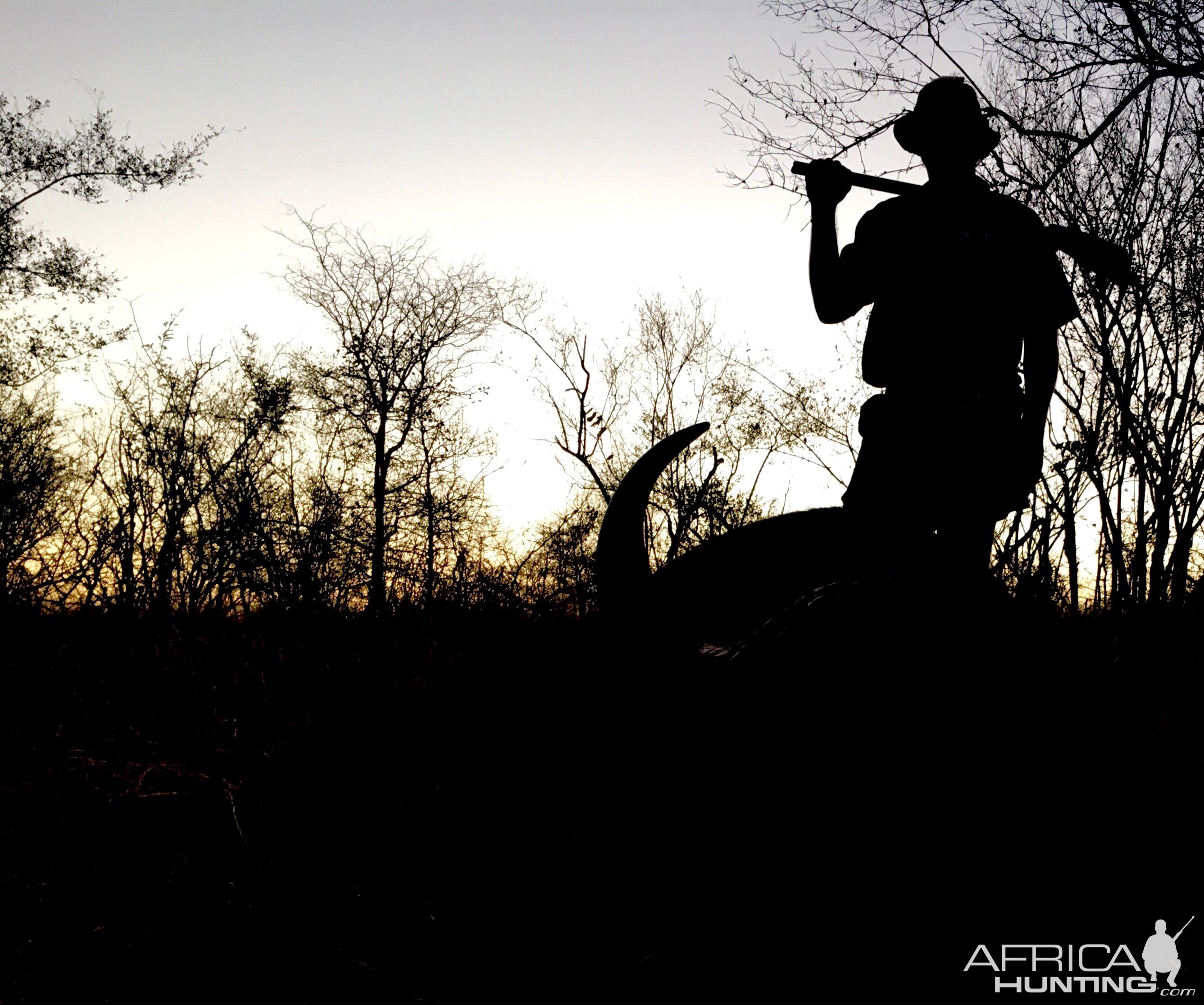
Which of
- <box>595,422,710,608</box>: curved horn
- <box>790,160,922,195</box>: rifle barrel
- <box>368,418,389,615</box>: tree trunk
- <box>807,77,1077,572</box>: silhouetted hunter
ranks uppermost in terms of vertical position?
<box>368,418,389,615</box>: tree trunk

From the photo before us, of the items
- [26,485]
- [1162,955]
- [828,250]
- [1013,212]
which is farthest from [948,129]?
[26,485]

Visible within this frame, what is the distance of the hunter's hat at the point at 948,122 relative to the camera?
2.44m

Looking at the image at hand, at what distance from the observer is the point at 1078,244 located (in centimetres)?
254

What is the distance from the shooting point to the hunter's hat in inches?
95.9

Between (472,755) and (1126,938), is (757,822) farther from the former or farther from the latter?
(472,755)

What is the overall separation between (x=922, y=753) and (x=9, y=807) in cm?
463

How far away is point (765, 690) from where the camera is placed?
5.90ft

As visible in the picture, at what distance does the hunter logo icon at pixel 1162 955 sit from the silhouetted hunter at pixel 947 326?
1.12 metres

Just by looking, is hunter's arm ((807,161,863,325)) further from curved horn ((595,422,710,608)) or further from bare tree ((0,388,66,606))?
bare tree ((0,388,66,606))

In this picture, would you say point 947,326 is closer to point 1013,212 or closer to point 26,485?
point 1013,212

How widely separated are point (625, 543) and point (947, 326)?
1.27m

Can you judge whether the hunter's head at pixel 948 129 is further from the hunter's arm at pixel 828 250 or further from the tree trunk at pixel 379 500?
the tree trunk at pixel 379 500

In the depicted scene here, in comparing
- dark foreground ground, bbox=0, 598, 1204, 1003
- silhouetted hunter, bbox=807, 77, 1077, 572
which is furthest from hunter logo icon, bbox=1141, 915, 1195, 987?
silhouetted hunter, bbox=807, 77, 1077, 572

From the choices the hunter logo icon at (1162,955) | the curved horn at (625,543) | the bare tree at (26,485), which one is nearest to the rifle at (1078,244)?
the curved horn at (625,543)
